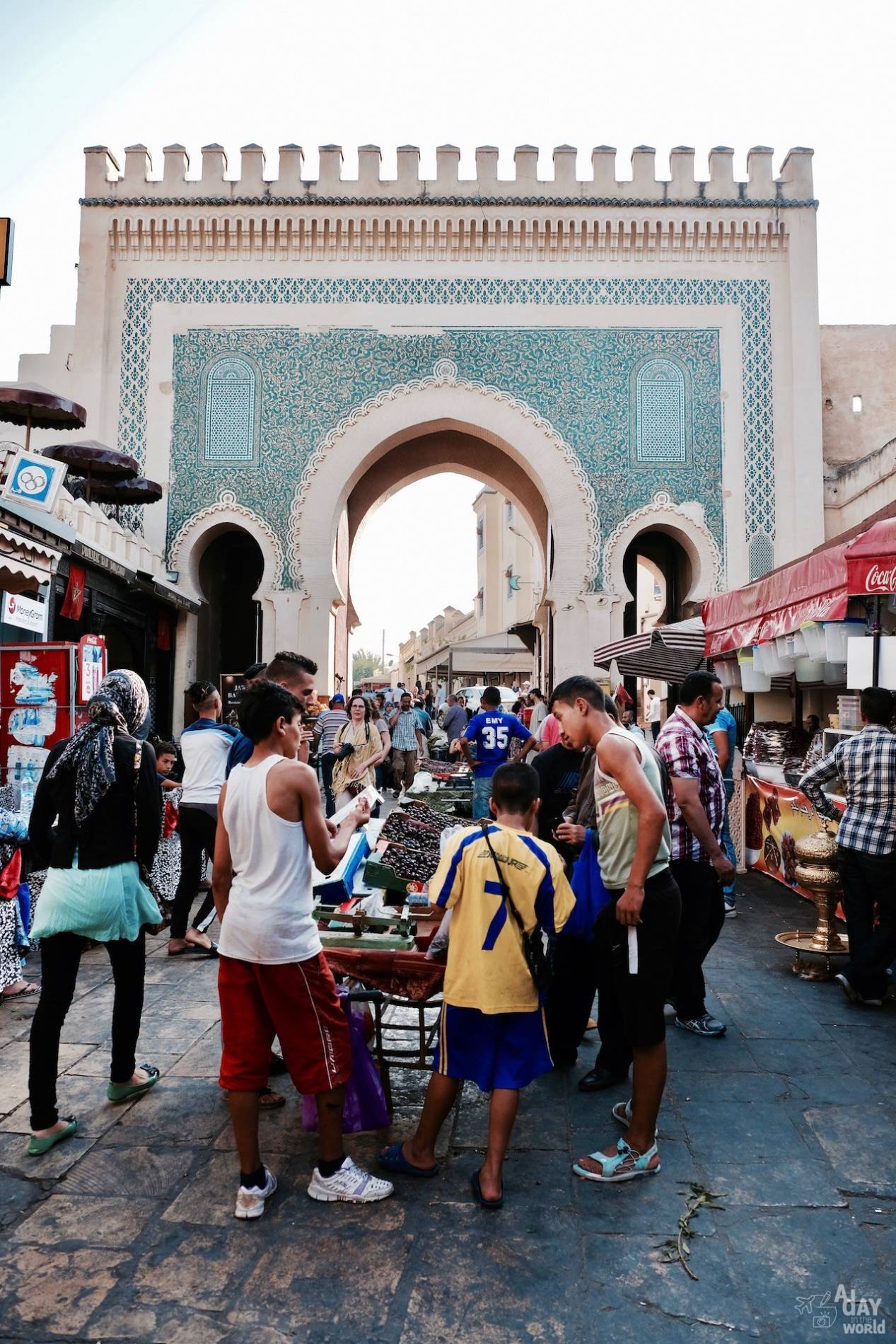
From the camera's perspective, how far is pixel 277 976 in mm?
2668

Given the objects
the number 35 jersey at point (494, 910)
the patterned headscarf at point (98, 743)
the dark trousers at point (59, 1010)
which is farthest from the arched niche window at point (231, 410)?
the number 35 jersey at point (494, 910)

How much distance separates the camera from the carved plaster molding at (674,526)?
14305mm

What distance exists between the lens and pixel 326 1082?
106 inches

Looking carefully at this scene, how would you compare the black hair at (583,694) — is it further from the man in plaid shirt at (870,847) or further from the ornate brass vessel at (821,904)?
the ornate brass vessel at (821,904)

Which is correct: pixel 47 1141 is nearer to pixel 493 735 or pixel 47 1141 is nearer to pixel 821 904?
pixel 821 904

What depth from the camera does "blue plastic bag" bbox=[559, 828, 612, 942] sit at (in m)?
3.28

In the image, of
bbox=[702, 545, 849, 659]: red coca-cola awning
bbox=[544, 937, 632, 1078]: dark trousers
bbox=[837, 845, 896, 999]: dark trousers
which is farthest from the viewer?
bbox=[702, 545, 849, 659]: red coca-cola awning

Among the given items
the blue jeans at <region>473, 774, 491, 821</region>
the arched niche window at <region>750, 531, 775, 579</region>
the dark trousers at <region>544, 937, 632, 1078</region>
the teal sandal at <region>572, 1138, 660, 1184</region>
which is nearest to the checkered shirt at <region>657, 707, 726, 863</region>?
the dark trousers at <region>544, 937, 632, 1078</region>

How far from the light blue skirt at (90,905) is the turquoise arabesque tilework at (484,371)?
1170 centimetres

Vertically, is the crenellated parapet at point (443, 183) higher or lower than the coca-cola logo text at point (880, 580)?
higher

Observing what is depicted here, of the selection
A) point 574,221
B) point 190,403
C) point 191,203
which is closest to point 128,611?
point 190,403

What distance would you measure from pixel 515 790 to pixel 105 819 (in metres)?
1.57

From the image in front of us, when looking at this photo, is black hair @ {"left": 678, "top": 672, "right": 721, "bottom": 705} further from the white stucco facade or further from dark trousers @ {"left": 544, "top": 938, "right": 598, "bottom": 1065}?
the white stucco facade

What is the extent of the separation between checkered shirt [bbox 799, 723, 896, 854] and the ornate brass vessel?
22.2 inches
